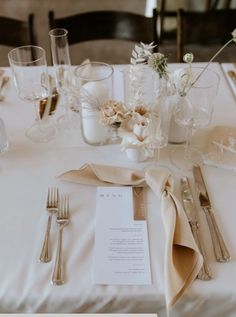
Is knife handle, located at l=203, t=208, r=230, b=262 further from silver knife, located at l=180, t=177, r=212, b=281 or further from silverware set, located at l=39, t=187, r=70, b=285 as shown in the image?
silverware set, located at l=39, t=187, r=70, b=285

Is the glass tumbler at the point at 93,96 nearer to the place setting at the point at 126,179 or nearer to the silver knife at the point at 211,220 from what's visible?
the place setting at the point at 126,179

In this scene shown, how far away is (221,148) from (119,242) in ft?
1.35

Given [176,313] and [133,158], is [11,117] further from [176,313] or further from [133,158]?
[176,313]

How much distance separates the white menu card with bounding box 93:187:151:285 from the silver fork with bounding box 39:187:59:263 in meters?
0.09

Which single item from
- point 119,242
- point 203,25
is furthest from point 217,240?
point 203,25

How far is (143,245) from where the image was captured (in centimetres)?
74

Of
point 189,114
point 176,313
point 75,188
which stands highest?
point 189,114

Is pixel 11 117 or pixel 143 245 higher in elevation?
pixel 11 117

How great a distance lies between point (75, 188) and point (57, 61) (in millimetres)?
437

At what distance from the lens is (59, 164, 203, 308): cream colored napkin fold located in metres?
0.67

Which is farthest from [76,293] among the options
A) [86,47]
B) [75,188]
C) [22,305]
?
[86,47]

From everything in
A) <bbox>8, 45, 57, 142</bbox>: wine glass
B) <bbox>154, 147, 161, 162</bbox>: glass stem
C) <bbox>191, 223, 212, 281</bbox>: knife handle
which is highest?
<bbox>8, 45, 57, 142</bbox>: wine glass

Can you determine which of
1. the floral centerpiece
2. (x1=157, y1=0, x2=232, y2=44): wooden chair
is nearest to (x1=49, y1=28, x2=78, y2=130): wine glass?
the floral centerpiece

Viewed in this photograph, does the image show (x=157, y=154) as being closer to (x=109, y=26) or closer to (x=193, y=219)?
(x=193, y=219)
